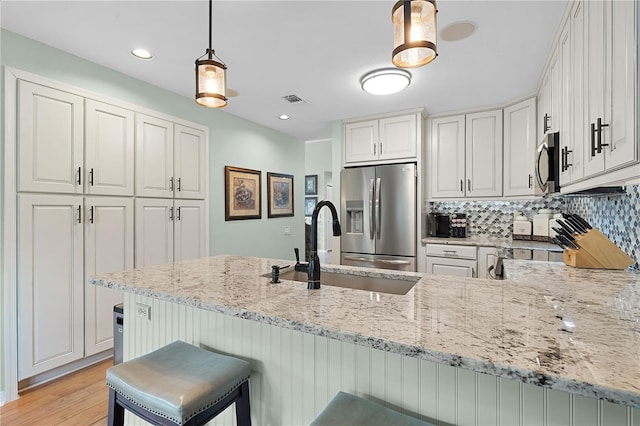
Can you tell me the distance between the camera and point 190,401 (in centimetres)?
102

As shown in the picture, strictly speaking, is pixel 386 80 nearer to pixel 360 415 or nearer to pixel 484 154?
pixel 484 154

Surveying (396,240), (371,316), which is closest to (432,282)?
(371,316)

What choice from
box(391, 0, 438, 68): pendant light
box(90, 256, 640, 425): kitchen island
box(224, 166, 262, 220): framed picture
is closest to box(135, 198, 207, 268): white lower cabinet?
box(224, 166, 262, 220): framed picture

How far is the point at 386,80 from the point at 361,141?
1.32 metres

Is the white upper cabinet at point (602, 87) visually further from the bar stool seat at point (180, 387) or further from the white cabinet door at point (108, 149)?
the white cabinet door at point (108, 149)

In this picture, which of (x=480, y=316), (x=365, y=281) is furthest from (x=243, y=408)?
(x=480, y=316)

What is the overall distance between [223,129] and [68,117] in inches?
64.0

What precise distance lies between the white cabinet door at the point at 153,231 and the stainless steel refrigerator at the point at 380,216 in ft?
6.54

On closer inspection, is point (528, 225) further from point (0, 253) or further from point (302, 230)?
point (0, 253)

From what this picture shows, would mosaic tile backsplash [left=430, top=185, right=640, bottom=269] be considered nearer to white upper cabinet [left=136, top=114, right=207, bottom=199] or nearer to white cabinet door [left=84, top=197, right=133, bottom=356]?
white upper cabinet [left=136, top=114, right=207, bottom=199]

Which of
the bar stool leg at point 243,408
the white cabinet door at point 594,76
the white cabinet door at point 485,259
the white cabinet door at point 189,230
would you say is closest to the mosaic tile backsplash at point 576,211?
the white cabinet door at point 594,76

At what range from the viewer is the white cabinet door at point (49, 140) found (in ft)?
7.04

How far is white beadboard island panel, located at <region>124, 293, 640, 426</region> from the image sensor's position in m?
0.81

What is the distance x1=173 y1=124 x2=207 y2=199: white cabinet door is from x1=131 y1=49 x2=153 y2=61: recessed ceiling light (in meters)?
0.82
